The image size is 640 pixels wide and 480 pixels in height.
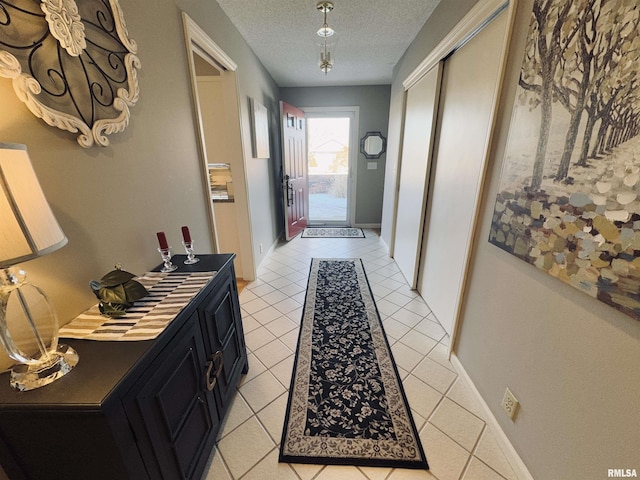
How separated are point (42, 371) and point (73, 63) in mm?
969

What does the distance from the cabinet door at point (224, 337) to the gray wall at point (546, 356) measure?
1368 mm

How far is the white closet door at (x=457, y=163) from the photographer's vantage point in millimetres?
1417

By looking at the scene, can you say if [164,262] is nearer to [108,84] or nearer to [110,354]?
[110,354]

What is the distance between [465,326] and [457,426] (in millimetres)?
538

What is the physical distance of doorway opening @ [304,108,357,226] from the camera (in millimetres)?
4582

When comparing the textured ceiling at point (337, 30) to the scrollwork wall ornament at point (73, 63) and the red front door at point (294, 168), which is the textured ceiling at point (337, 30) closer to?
the red front door at point (294, 168)

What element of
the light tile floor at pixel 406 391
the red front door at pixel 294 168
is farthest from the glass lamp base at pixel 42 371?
the red front door at pixel 294 168

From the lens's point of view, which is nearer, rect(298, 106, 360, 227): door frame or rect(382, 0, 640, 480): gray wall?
rect(382, 0, 640, 480): gray wall

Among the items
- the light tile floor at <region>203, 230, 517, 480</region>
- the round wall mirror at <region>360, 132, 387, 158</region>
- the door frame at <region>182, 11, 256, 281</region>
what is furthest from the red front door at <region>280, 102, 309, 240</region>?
the light tile floor at <region>203, 230, 517, 480</region>

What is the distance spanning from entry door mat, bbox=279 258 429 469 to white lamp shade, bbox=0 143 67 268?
1281 millimetres

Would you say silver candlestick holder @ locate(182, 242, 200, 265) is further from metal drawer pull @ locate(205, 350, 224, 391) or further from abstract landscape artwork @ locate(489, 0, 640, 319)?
abstract landscape artwork @ locate(489, 0, 640, 319)

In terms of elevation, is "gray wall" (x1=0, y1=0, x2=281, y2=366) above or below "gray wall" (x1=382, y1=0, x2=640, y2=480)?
above

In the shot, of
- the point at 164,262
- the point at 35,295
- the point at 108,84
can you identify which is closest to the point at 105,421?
the point at 35,295

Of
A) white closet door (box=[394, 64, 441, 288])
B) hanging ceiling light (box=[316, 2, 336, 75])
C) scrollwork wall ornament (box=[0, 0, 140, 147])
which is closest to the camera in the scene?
scrollwork wall ornament (box=[0, 0, 140, 147])
